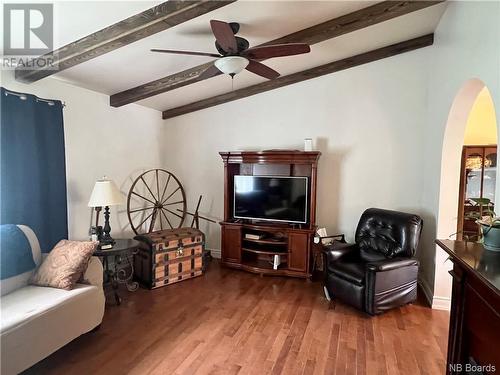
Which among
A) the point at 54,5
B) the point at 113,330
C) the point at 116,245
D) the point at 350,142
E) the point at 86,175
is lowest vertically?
the point at 113,330

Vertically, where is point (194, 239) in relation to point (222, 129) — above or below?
below

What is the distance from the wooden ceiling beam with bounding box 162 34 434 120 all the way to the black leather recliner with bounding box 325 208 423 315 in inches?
78.0

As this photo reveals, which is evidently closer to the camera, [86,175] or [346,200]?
[86,175]

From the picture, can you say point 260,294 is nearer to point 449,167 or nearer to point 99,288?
point 99,288

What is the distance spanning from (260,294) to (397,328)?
144 cm

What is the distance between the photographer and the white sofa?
1.84 metres

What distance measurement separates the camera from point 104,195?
3057mm

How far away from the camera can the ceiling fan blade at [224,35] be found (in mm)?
1991

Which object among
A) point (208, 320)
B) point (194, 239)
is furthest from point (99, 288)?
point (194, 239)

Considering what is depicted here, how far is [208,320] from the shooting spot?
2803 millimetres

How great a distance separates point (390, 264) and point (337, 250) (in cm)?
61

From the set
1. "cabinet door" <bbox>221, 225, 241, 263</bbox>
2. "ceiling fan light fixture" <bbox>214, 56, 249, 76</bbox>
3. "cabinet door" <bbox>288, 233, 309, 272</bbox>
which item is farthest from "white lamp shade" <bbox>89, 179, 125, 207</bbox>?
"cabinet door" <bbox>288, 233, 309, 272</bbox>

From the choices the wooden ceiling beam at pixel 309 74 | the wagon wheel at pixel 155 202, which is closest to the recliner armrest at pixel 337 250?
the wooden ceiling beam at pixel 309 74

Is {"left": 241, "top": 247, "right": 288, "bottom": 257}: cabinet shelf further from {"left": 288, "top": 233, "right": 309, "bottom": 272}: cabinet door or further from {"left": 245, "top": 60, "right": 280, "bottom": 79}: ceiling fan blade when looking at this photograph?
{"left": 245, "top": 60, "right": 280, "bottom": 79}: ceiling fan blade
